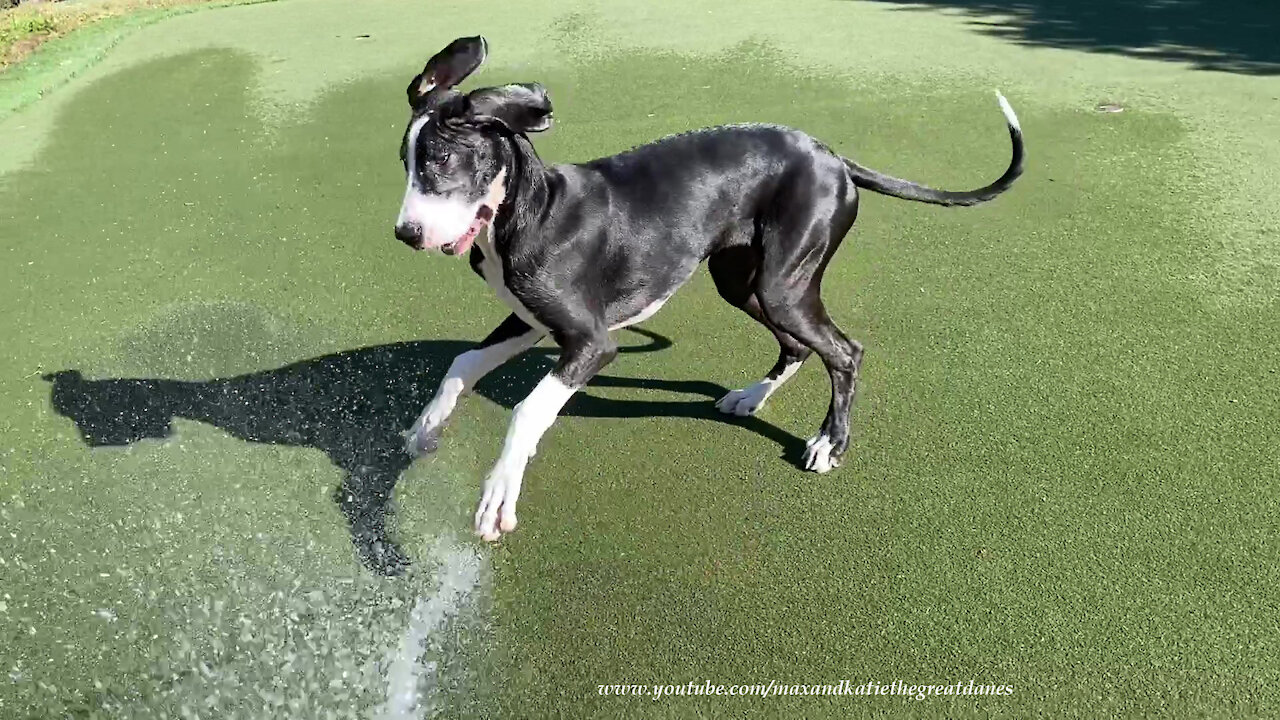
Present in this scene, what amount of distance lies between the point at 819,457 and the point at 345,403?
1.92m

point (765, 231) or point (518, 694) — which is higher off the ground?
point (765, 231)

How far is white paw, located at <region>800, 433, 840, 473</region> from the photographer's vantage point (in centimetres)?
379

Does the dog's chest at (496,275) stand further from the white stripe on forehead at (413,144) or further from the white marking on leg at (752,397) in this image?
the white marking on leg at (752,397)

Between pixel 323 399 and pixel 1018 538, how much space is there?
2.71 m

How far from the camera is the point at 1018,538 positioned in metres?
3.41

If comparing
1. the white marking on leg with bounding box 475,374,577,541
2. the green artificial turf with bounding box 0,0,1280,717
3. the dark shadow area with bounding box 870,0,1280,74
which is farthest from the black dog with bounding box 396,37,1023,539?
the dark shadow area with bounding box 870,0,1280,74

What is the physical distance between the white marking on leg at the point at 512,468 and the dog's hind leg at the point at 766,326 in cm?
103

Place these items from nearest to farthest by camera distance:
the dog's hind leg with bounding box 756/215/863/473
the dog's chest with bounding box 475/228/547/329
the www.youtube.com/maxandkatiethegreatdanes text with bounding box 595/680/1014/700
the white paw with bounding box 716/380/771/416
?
the www.youtube.com/maxandkatiethegreatdanes text with bounding box 595/680/1014/700 < the dog's chest with bounding box 475/228/547/329 < the dog's hind leg with bounding box 756/215/863/473 < the white paw with bounding box 716/380/771/416

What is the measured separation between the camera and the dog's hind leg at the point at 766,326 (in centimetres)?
404

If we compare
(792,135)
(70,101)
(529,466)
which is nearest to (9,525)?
(529,466)

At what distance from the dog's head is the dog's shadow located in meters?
1.21

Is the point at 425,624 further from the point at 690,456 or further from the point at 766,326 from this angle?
the point at 766,326

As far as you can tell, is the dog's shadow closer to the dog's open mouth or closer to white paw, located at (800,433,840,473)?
white paw, located at (800,433,840,473)

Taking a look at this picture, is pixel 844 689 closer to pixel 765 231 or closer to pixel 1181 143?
pixel 765 231
